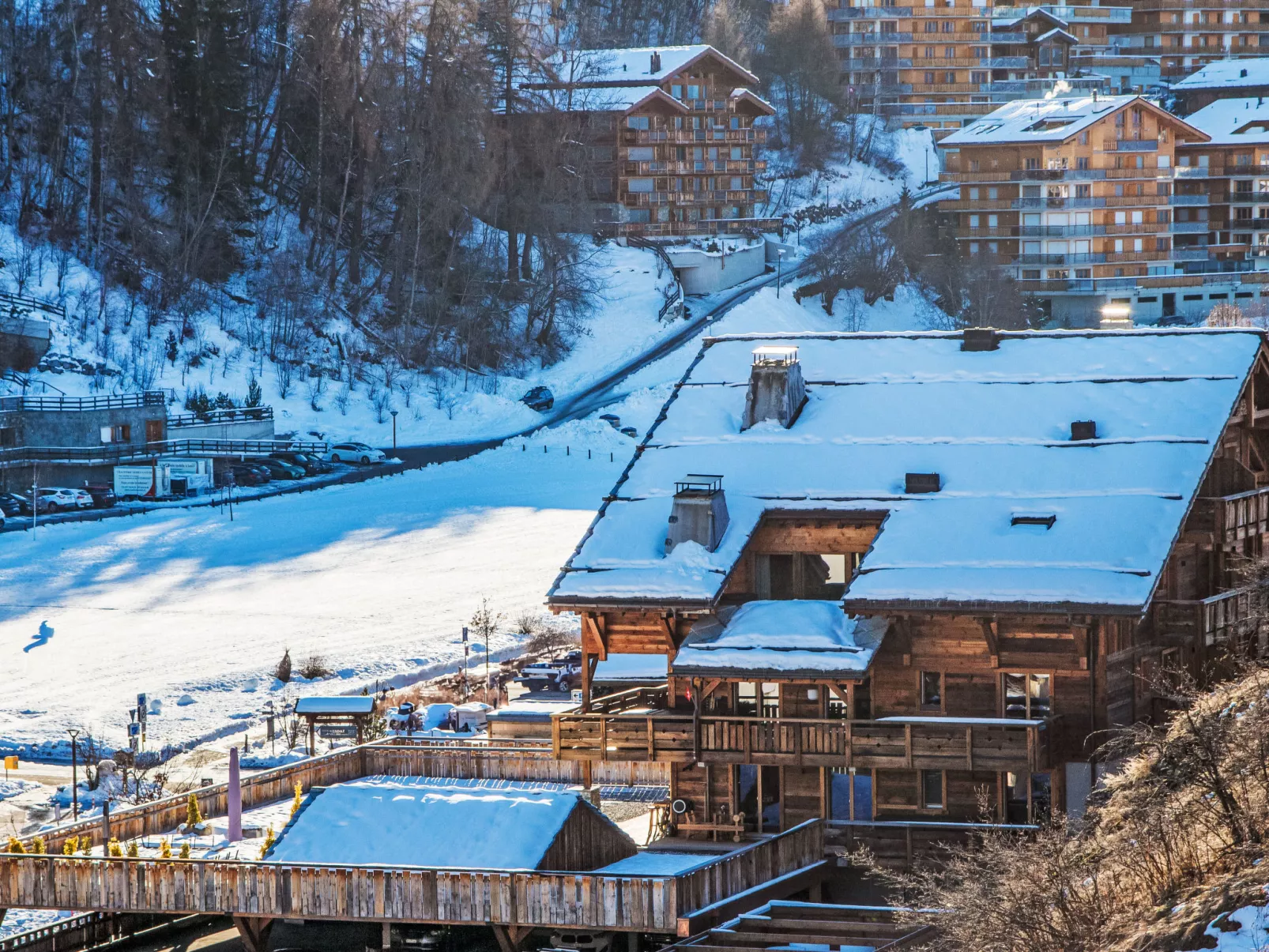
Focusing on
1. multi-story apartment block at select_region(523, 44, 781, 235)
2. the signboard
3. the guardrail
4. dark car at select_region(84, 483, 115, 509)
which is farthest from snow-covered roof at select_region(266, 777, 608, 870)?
multi-story apartment block at select_region(523, 44, 781, 235)

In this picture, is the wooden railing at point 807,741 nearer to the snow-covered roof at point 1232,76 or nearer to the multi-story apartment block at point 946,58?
the snow-covered roof at point 1232,76

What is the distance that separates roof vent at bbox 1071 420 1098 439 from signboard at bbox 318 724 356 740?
16163 millimetres

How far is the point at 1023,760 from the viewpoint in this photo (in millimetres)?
28969

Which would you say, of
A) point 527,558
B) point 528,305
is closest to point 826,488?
point 527,558

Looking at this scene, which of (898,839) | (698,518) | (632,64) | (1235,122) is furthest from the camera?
(1235,122)

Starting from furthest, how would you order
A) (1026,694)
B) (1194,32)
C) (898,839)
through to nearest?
(1194,32)
(1026,694)
(898,839)

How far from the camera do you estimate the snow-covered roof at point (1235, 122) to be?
118250 mm

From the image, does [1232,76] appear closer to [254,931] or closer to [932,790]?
[932,790]

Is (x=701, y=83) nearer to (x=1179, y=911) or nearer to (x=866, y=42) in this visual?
(x=866, y=42)

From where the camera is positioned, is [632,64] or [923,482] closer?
[923,482]

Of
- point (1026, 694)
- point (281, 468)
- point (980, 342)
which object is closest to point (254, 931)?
point (1026, 694)

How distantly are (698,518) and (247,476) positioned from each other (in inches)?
1770

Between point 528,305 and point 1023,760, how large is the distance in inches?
2819

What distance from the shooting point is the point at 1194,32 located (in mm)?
156125
